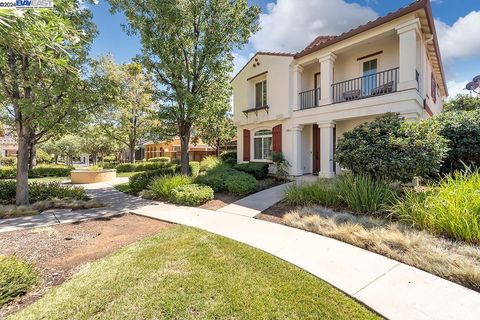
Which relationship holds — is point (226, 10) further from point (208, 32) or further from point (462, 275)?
point (462, 275)

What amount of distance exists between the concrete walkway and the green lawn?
0.28 meters

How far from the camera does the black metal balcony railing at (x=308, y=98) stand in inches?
484

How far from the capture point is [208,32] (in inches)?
424

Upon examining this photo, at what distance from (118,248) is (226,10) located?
1072cm

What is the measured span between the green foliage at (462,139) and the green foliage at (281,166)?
20.6 feet

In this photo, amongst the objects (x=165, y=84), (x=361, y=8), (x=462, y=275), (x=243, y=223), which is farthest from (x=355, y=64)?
(x=462, y=275)

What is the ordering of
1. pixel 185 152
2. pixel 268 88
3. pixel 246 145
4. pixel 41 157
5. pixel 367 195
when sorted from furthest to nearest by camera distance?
pixel 41 157, pixel 246 145, pixel 268 88, pixel 185 152, pixel 367 195

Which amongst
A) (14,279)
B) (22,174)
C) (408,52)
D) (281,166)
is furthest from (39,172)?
(408,52)

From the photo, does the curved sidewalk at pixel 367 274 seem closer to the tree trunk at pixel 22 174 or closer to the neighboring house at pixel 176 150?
the tree trunk at pixel 22 174

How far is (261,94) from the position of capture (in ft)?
47.4

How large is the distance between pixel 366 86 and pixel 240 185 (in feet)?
24.9

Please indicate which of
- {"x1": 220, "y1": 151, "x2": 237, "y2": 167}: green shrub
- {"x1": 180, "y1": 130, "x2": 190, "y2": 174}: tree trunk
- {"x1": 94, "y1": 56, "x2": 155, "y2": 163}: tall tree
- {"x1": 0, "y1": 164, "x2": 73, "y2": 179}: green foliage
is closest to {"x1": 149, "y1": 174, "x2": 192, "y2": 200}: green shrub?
{"x1": 180, "y1": 130, "x2": 190, "y2": 174}: tree trunk

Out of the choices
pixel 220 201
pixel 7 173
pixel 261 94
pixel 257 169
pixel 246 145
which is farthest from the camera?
pixel 7 173

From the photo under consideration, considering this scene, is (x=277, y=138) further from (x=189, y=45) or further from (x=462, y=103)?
(x=462, y=103)
